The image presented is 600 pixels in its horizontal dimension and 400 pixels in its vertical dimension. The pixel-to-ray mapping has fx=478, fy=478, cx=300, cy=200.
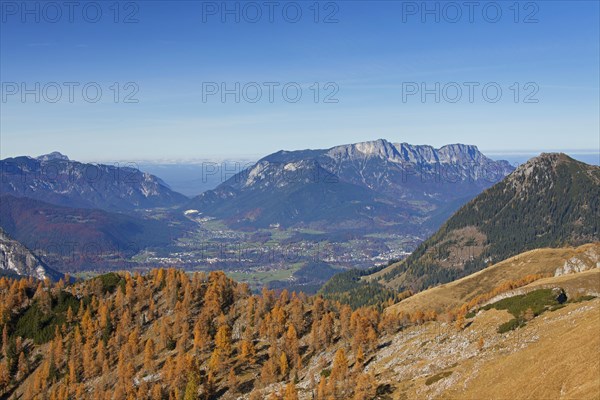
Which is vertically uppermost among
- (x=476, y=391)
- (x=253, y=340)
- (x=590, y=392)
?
(x=590, y=392)

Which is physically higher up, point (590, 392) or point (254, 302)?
point (590, 392)

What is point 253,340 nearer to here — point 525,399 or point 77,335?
point 77,335

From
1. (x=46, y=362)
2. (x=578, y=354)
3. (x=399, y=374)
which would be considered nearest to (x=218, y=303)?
(x=46, y=362)

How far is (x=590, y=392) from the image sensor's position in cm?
6906

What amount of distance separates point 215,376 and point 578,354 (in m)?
100

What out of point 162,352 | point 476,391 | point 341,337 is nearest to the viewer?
point 476,391

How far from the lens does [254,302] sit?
197 m

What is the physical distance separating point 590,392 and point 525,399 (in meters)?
11.3

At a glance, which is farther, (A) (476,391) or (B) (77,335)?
(B) (77,335)

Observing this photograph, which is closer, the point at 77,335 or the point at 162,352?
the point at 162,352

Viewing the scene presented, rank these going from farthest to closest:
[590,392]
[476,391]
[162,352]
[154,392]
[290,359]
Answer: [162,352] → [290,359] → [154,392] → [476,391] → [590,392]

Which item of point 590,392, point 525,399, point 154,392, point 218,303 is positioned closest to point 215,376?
point 154,392

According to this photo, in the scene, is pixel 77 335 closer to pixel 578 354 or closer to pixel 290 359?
pixel 290 359

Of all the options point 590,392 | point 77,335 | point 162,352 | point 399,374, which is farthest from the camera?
point 77,335
